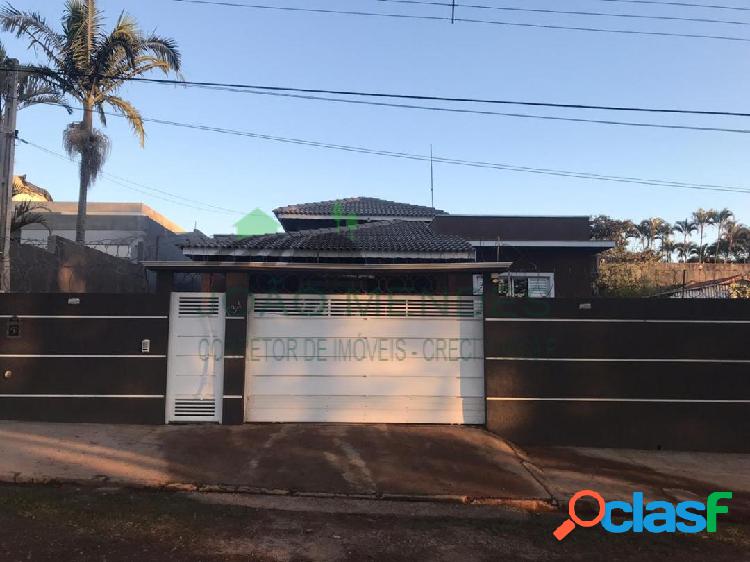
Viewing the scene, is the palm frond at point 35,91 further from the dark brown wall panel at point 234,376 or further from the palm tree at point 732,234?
the palm tree at point 732,234

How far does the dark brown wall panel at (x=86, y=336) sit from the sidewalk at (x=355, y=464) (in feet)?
3.85

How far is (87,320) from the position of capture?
8.94 metres

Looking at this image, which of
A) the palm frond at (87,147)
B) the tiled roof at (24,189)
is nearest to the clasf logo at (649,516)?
the palm frond at (87,147)

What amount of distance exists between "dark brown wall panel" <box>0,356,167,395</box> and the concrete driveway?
1.87 ft

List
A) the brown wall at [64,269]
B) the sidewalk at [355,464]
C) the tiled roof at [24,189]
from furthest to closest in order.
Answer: the tiled roof at [24,189] → the brown wall at [64,269] → the sidewalk at [355,464]

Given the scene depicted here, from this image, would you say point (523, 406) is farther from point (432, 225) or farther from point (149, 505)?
point (432, 225)

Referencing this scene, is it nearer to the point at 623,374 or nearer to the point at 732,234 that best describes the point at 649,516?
the point at 623,374

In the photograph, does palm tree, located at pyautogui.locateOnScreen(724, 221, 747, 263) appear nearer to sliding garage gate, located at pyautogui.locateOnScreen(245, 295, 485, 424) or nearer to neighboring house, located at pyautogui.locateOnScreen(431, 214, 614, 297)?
neighboring house, located at pyautogui.locateOnScreen(431, 214, 614, 297)

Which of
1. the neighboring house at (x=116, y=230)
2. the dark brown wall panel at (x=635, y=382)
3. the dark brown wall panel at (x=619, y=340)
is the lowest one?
the dark brown wall panel at (x=635, y=382)

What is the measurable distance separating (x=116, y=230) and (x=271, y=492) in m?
16.8

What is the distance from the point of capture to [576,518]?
569 centimetres

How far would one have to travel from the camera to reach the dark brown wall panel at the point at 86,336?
888 centimetres

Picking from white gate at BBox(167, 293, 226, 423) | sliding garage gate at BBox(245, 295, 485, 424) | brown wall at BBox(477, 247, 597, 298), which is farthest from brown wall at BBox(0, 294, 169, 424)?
brown wall at BBox(477, 247, 597, 298)

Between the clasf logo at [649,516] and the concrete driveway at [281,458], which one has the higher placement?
the concrete driveway at [281,458]
